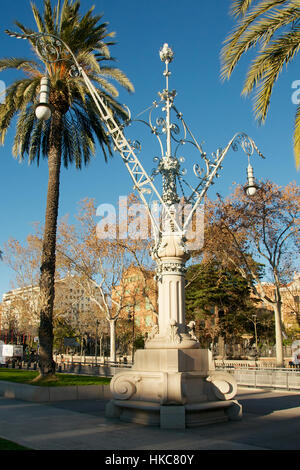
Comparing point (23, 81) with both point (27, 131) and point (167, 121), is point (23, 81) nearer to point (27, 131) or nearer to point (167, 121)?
point (27, 131)

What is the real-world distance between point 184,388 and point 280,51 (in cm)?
708

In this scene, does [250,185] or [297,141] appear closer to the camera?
[297,141]

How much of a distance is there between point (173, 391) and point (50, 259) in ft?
27.7

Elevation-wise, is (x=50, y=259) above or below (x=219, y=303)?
above

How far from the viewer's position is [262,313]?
56781mm

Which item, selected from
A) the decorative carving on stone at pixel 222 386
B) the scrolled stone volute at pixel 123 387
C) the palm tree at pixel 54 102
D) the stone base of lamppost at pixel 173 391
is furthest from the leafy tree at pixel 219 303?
the scrolled stone volute at pixel 123 387

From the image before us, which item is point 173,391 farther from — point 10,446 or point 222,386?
point 10,446

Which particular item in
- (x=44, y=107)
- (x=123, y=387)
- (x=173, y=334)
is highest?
(x=44, y=107)

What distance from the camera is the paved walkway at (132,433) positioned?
6461 mm

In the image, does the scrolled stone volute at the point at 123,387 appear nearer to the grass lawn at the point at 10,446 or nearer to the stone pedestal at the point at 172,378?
the stone pedestal at the point at 172,378

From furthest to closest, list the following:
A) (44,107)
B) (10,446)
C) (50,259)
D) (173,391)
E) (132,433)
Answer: (50,259) < (44,107) < (173,391) < (132,433) < (10,446)

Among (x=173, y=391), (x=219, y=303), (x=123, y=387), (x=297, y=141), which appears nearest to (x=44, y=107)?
(x=297, y=141)

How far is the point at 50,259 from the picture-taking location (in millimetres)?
15078
